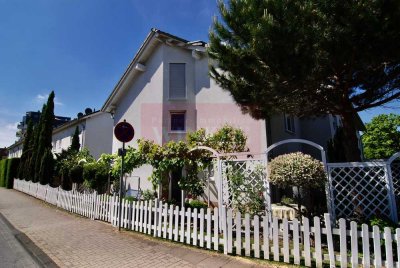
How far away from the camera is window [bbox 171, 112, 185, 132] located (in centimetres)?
1480

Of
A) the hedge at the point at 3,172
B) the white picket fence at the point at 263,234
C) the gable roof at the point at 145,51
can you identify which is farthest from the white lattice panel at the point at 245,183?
the hedge at the point at 3,172

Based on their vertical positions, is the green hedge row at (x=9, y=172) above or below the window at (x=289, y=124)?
below

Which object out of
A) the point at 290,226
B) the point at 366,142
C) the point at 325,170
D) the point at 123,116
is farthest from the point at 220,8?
the point at 366,142

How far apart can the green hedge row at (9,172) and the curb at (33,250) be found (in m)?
24.3

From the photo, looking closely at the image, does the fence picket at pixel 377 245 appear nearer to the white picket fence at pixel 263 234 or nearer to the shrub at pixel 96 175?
the white picket fence at pixel 263 234

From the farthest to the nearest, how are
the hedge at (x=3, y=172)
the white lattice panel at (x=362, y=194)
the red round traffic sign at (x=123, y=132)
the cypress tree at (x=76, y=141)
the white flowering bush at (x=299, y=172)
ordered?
1. the hedge at (x=3, y=172)
2. the cypress tree at (x=76, y=141)
3. the red round traffic sign at (x=123, y=132)
4. the white lattice panel at (x=362, y=194)
5. the white flowering bush at (x=299, y=172)

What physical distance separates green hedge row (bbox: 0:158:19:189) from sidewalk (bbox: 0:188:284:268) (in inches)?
928

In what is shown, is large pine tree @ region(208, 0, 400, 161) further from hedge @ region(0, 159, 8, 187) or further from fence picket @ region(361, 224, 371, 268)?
hedge @ region(0, 159, 8, 187)

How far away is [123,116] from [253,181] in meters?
13.3

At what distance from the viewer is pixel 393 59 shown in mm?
6234

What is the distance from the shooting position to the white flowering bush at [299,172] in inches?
245

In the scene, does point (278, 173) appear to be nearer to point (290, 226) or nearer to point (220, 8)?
point (290, 226)

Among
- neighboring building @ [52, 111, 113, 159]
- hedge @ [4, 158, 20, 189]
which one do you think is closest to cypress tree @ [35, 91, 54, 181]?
neighboring building @ [52, 111, 113, 159]

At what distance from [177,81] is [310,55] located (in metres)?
9.86
